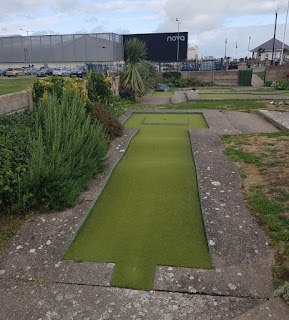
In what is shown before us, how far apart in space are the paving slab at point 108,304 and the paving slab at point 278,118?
24.8 ft

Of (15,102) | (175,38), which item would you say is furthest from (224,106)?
(175,38)

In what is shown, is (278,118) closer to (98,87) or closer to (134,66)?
(98,87)

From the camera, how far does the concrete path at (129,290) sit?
111 inches

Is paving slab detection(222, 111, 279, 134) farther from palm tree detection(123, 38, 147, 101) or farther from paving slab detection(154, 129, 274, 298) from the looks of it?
palm tree detection(123, 38, 147, 101)

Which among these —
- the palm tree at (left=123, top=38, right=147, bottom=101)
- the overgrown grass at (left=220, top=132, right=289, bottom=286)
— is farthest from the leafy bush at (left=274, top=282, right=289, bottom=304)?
the palm tree at (left=123, top=38, right=147, bottom=101)

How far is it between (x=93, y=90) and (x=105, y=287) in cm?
823

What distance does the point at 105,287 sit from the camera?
312 cm

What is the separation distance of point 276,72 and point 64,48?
3252 centimetres

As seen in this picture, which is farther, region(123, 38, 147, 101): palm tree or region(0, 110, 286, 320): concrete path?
region(123, 38, 147, 101): palm tree

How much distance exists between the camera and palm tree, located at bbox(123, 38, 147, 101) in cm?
1600

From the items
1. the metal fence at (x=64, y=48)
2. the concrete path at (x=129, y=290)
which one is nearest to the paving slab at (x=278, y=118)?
the concrete path at (x=129, y=290)

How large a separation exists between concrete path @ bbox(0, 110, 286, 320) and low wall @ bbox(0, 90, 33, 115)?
2816 millimetres

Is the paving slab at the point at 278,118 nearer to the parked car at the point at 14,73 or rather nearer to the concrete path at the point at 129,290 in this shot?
the concrete path at the point at 129,290

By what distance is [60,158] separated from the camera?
4754mm
